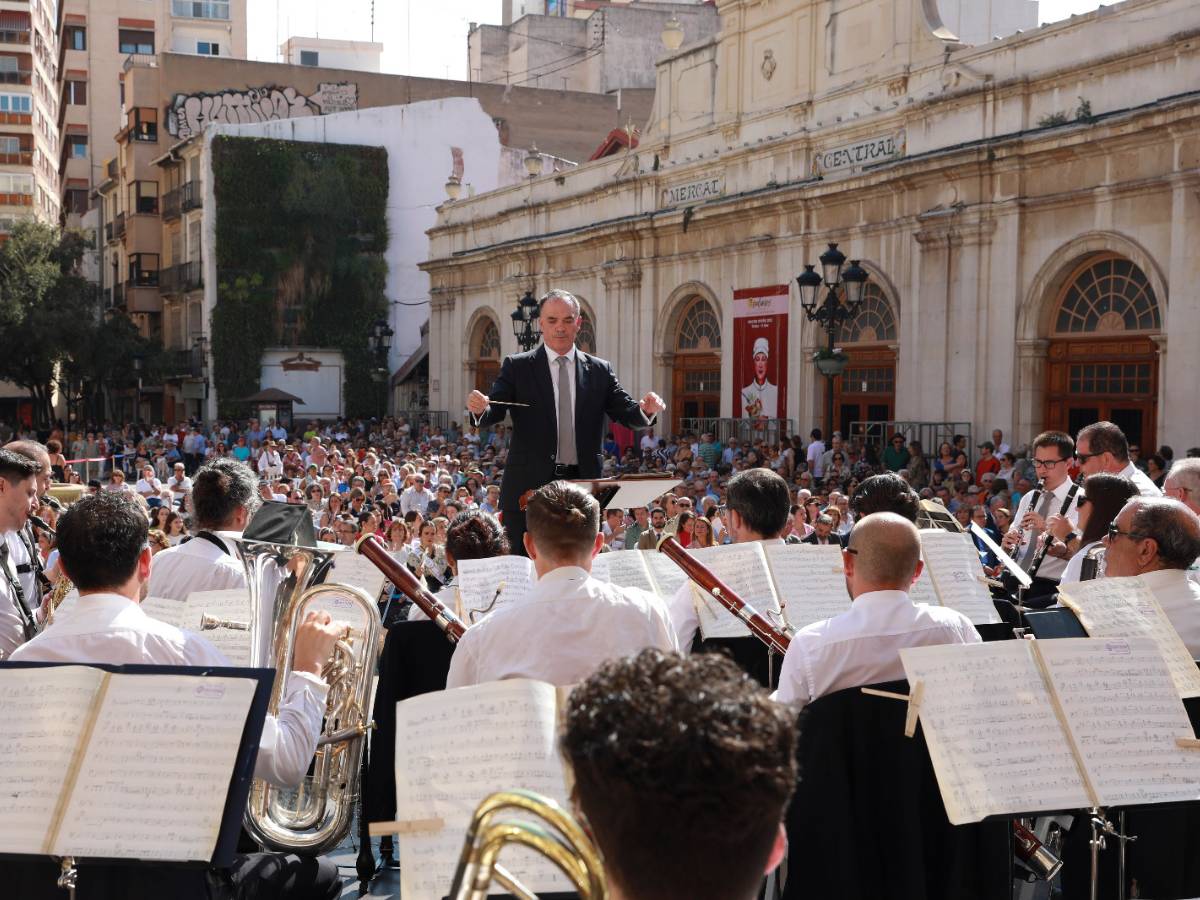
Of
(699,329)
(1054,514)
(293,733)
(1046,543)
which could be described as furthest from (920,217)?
(293,733)

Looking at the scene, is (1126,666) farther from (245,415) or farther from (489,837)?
(245,415)

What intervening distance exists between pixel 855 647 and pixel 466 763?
1.56 meters

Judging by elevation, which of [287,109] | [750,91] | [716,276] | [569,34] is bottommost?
[716,276]

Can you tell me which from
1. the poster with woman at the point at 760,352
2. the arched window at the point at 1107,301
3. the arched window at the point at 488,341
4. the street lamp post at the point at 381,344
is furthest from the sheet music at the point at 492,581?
the street lamp post at the point at 381,344

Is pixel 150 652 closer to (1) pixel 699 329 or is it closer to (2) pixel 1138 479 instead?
(2) pixel 1138 479

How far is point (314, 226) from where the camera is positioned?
43.8m

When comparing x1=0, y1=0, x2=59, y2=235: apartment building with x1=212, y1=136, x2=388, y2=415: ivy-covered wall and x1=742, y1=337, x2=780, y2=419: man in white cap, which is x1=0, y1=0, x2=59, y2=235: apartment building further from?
x1=742, y1=337, x2=780, y2=419: man in white cap

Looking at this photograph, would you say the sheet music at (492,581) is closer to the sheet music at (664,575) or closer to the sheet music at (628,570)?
the sheet music at (628,570)

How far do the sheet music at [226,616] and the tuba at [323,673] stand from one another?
0.03m

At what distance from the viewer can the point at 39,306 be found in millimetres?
47062

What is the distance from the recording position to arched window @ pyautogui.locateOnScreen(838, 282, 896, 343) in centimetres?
2222

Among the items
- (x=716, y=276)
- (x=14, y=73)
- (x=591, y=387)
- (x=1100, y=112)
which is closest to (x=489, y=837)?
(x=591, y=387)

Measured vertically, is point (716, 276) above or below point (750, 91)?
below

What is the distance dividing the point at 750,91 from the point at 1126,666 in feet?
75.1
